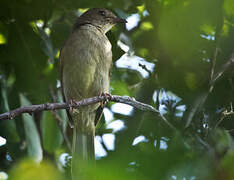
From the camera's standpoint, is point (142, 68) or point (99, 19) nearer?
point (142, 68)

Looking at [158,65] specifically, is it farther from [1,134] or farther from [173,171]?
[173,171]

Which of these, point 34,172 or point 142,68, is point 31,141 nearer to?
point 142,68

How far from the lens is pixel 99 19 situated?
5.55m

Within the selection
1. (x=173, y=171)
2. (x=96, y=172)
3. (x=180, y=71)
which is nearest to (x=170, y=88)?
(x=180, y=71)

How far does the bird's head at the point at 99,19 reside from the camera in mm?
5359

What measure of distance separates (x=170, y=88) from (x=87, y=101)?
2.94ft

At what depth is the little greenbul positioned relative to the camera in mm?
4832

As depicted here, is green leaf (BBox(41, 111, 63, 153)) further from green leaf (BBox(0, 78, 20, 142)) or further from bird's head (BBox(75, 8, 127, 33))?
bird's head (BBox(75, 8, 127, 33))

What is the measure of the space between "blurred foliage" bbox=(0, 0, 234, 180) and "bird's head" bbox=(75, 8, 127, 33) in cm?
11

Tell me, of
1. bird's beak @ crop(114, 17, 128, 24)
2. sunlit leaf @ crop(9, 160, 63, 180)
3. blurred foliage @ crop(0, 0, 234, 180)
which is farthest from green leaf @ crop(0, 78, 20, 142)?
sunlit leaf @ crop(9, 160, 63, 180)

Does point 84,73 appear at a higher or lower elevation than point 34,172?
lower

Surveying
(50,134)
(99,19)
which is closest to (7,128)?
(50,134)

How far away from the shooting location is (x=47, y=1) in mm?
4633

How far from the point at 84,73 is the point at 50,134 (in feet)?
2.78
